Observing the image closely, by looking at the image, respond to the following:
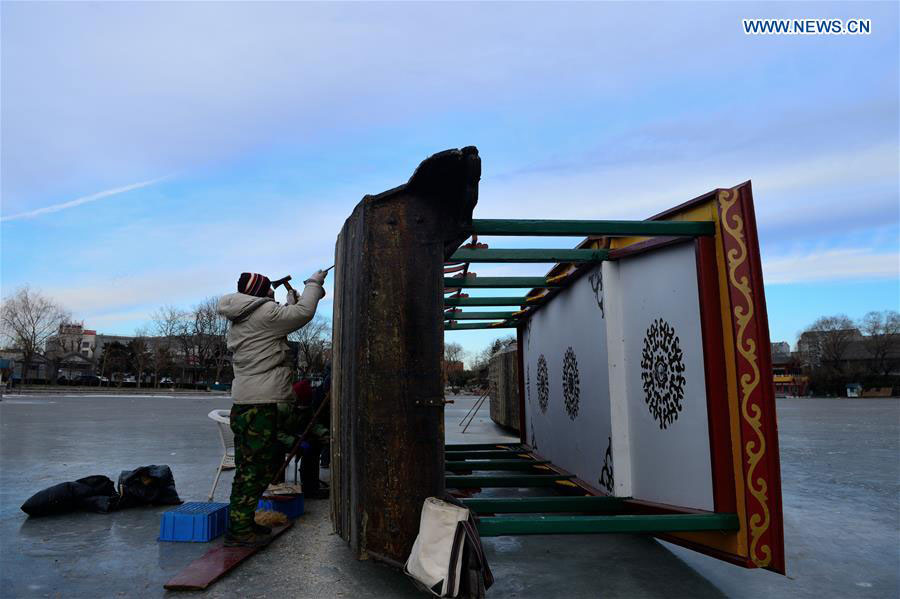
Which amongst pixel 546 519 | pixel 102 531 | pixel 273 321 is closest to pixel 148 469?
pixel 102 531

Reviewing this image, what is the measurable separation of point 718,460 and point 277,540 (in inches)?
119

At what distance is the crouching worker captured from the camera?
384 cm

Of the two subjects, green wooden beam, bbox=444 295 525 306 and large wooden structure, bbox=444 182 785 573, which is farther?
green wooden beam, bbox=444 295 525 306

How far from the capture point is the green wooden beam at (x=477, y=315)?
7.27 metres

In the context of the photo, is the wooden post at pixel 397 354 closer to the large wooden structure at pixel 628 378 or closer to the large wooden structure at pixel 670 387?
the large wooden structure at pixel 628 378

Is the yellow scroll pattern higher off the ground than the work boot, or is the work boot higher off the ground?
the yellow scroll pattern

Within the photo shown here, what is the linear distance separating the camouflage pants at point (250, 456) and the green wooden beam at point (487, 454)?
2.98 metres

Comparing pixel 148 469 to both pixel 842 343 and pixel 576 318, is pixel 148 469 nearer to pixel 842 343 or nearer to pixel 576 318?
pixel 576 318

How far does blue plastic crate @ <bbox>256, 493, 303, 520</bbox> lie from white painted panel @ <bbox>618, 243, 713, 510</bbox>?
2764 millimetres

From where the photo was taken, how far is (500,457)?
7.03 metres

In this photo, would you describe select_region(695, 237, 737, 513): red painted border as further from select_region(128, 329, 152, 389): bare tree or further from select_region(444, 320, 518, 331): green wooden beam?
select_region(128, 329, 152, 389): bare tree

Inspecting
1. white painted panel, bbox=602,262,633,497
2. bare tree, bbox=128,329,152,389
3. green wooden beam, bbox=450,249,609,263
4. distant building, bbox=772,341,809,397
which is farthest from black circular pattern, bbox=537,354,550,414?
bare tree, bbox=128,329,152,389

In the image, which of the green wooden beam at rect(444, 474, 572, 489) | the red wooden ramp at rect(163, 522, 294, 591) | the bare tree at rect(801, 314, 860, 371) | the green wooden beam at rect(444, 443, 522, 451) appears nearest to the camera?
the red wooden ramp at rect(163, 522, 294, 591)

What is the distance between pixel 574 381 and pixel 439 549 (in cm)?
295
